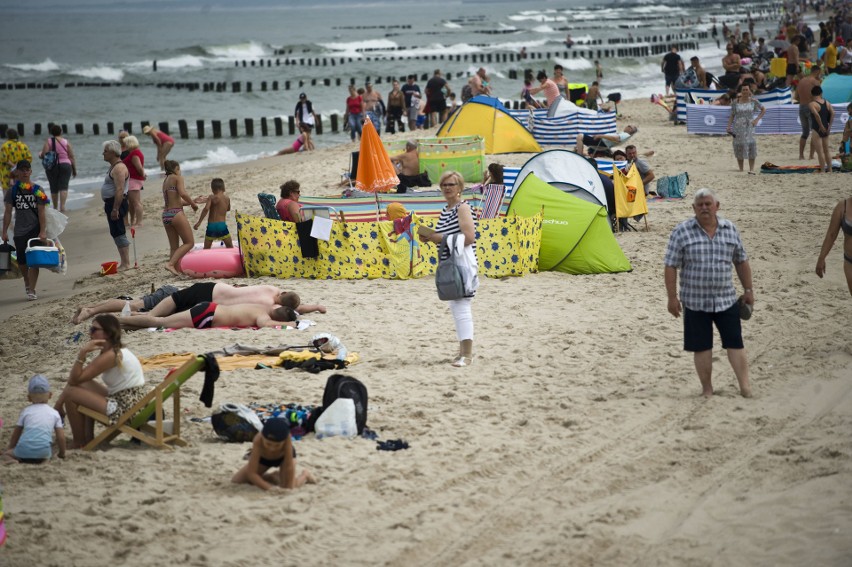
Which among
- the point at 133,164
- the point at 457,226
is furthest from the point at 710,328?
the point at 133,164

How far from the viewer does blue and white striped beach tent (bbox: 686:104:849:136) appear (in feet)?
Answer: 62.0

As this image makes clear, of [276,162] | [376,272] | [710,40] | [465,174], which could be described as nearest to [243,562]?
[376,272]

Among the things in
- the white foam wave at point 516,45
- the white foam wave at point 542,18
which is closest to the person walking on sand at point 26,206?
the white foam wave at point 516,45

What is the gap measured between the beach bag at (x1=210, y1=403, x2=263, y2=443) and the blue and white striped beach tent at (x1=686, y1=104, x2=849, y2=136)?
50.0ft

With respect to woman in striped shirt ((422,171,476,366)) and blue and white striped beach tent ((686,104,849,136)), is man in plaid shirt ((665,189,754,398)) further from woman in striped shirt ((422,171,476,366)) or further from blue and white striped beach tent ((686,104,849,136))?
Answer: blue and white striped beach tent ((686,104,849,136))

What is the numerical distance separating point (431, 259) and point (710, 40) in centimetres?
6595

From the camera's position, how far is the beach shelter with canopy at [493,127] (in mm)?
18656

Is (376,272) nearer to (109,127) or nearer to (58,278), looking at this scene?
(58,278)

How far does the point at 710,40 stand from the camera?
70625 millimetres

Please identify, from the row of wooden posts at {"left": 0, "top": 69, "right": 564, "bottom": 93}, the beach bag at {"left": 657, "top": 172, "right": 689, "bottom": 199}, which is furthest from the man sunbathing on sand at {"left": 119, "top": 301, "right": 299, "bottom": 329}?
the row of wooden posts at {"left": 0, "top": 69, "right": 564, "bottom": 93}

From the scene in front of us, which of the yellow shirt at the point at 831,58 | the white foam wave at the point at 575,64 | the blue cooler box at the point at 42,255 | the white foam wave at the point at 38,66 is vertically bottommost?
the blue cooler box at the point at 42,255

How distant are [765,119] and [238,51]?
6611 centimetres

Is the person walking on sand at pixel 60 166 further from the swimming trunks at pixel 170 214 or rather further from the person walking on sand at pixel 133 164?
the swimming trunks at pixel 170 214

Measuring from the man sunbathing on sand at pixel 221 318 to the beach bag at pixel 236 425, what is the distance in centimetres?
262
